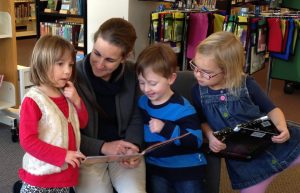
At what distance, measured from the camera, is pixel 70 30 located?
4445 millimetres

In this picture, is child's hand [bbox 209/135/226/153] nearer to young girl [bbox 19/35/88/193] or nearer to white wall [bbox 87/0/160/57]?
young girl [bbox 19/35/88/193]

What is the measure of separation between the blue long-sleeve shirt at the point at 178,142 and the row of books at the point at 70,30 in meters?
3.04

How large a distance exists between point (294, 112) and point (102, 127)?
9.62 ft

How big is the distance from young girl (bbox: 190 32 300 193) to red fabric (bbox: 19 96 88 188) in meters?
0.59

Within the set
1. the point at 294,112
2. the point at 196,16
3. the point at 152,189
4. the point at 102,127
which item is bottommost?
the point at 294,112

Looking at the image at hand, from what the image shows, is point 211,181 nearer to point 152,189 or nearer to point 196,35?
point 152,189

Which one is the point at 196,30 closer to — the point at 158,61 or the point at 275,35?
the point at 275,35

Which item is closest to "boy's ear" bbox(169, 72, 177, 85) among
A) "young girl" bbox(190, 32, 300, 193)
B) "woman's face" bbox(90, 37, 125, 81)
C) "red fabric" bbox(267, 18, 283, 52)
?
"young girl" bbox(190, 32, 300, 193)

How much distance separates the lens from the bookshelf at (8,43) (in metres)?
3.09

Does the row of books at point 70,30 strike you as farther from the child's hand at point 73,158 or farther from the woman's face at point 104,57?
the child's hand at point 73,158

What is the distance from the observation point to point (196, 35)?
3836 mm

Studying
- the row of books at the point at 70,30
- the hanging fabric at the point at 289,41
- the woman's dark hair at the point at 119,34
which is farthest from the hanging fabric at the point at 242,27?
Answer: the woman's dark hair at the point at 119,34

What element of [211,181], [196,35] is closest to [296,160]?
[211,181]

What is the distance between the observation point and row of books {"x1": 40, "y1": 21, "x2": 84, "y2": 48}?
439 centimetres
